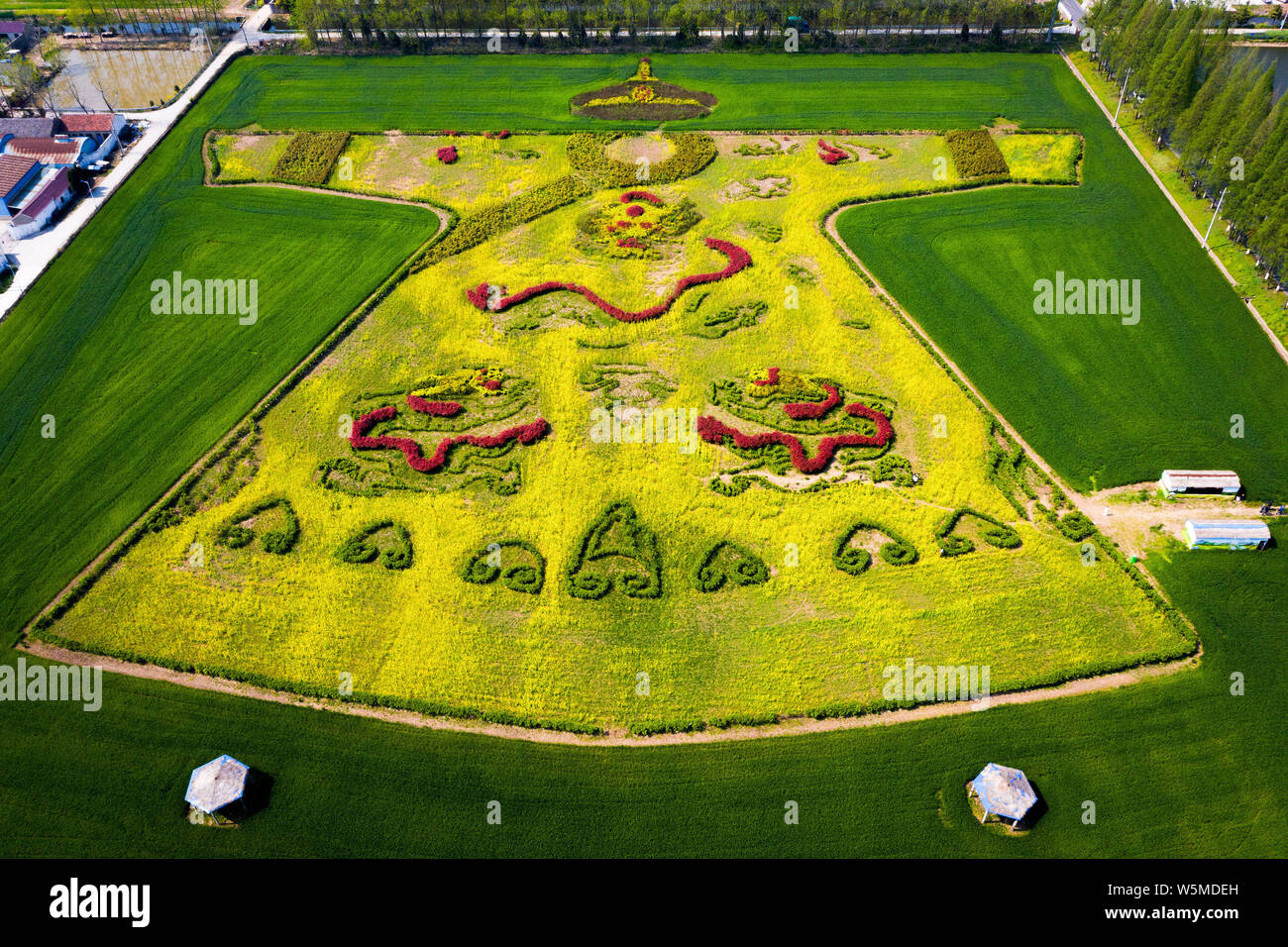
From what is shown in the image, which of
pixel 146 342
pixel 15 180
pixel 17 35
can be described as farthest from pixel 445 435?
pixel 17 35

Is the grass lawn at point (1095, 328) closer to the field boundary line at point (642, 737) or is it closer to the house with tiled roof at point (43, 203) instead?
the field boundary line at point (642, 737)

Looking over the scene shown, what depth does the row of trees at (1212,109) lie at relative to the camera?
2495 inches

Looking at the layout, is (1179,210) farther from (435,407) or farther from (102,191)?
(102,191)

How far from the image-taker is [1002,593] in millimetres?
44500

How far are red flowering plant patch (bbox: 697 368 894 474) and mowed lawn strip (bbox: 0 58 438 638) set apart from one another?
1268 inches

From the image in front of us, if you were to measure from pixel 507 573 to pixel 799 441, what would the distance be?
20.8 metres

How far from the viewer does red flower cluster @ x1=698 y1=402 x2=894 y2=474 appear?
5128 cm

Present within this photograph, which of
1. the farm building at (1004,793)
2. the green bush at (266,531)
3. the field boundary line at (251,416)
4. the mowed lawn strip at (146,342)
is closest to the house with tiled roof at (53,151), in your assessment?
the mowed lawn strip at (146,342)

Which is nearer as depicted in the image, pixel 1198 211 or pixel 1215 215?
pixel 1215 215

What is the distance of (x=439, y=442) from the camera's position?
53.1 m

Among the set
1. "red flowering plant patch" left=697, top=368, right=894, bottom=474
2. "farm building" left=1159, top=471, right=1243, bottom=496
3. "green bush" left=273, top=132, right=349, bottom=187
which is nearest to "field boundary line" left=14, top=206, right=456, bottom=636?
"green bush" left=273, top=132, right=349, bottom=187

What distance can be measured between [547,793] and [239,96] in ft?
303

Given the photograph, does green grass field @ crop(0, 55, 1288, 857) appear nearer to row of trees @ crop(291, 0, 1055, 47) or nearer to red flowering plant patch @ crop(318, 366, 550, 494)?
red flowering plant patch @ crop(318, 366, 550, 494)

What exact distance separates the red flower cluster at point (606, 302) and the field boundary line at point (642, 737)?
3384 cm
